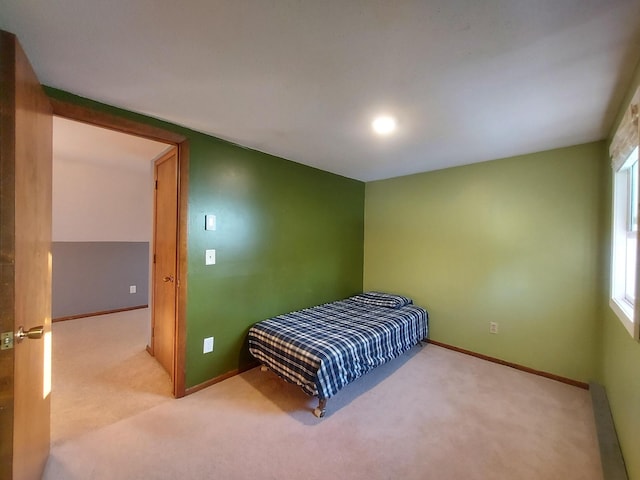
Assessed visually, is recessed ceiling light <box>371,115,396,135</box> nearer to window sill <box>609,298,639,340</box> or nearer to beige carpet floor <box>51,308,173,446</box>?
window sill <box>609,298,639,340</box>

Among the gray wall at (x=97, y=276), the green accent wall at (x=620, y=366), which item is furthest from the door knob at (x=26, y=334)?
the gray wall at (x=97, y=276)

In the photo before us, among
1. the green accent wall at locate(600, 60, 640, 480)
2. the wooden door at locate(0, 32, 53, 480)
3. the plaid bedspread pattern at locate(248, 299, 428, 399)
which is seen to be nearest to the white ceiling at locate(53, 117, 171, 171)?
the wooden door at locate(0, 32, 53, 480)

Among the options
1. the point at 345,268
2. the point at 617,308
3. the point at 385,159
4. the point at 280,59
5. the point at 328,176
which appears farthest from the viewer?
the point at 345,268

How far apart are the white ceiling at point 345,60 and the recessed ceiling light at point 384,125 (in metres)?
0.06

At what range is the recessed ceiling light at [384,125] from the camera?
1.95 meters

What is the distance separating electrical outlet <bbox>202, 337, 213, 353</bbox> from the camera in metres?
2.33

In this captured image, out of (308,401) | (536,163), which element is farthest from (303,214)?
(536,163)

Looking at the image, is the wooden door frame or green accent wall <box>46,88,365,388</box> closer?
the wooden door frame

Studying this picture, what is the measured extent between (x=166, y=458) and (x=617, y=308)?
2.88m

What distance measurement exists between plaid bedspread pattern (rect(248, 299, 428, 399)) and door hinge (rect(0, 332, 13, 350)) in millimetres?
1547

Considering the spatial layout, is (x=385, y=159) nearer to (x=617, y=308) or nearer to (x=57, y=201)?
(x=617, y=308)

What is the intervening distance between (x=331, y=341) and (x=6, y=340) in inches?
70.2

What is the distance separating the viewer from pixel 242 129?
7.15 feet

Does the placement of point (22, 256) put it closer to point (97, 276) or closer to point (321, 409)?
point (321, 409)
